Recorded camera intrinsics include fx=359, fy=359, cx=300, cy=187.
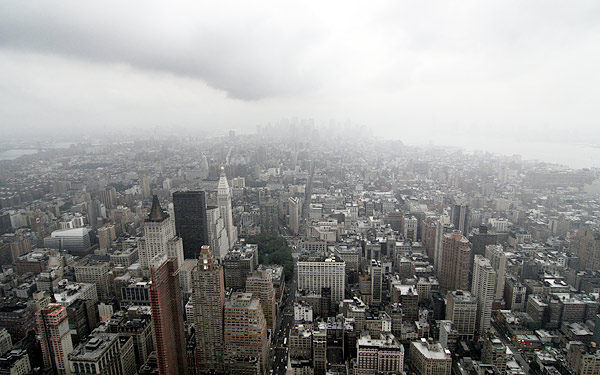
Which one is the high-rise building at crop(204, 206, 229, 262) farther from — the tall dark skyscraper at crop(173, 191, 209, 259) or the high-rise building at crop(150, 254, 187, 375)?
the high-rise building at crop(150, 254, 187, 375)

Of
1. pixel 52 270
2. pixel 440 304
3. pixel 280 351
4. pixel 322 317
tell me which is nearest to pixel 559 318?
pixel 440 304

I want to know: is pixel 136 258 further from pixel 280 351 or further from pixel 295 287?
pixel 280 351

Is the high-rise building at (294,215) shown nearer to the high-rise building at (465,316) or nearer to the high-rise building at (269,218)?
the high-rise building at (269,218)

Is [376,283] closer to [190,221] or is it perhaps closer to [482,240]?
[482,240]

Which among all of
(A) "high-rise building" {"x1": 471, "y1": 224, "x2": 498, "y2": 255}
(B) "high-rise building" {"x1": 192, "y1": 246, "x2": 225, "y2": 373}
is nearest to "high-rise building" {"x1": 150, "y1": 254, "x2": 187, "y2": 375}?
(B) "high-rise building" {"x1": 192, "y1": 246, "x2": 225, "y2": 373}

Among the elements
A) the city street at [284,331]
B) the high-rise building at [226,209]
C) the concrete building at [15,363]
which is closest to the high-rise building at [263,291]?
the city street at [284,331]

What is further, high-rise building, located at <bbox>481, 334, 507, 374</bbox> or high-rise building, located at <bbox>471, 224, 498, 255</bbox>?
high-rise building, located at <bbox>471, 224, 498, 255</bbox>
